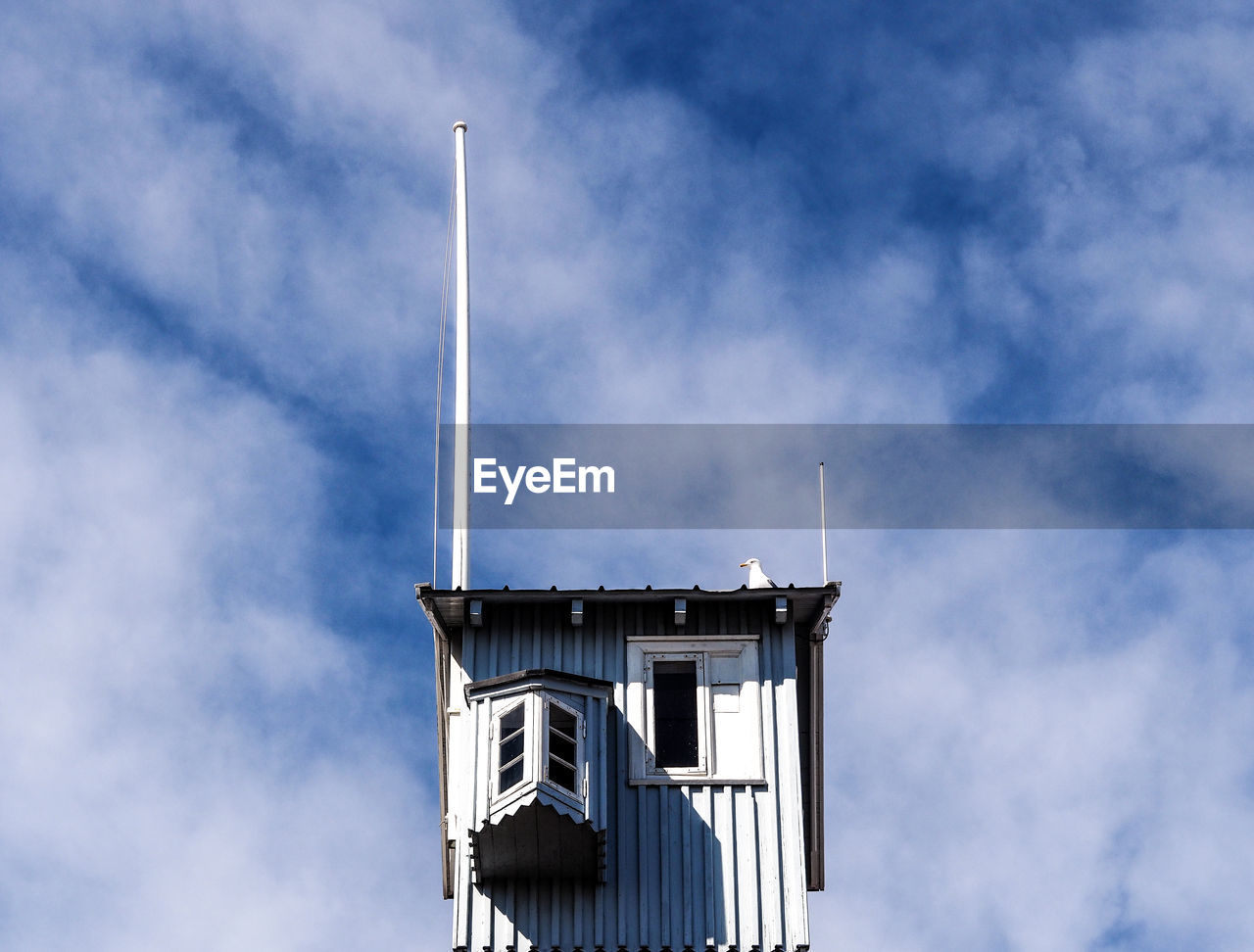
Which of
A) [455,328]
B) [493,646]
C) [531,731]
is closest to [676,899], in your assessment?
[531,731]

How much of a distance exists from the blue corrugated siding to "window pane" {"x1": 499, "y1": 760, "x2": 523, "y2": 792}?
0.97 feet

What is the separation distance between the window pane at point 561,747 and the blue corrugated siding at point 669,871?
278 mm

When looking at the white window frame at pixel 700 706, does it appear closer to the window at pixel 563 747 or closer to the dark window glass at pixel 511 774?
the window at pixel 563 747

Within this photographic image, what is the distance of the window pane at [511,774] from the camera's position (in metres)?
27.8

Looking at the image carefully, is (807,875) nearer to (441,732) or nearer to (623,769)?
(623,769)

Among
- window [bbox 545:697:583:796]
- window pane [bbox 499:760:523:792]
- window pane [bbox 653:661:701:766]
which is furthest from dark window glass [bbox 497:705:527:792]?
window pane [bbox 653:661:701:766]

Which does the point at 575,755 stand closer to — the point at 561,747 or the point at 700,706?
the point at 561,747

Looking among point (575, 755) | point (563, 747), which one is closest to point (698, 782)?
point (575, 755)

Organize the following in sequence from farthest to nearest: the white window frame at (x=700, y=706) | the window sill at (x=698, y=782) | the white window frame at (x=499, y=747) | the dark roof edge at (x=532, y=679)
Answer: the white window frame at (x=700, y=706)
the window sill at (x=698, y=782)
the dark roof edge at (x=532, y=679)
the white window frame at (x=499, y=747)

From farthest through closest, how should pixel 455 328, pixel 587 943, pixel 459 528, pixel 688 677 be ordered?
pixel 455 328, pixel 459 528, pixel 688 677, pixel 587 943

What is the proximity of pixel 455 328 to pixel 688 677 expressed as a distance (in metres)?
11.0

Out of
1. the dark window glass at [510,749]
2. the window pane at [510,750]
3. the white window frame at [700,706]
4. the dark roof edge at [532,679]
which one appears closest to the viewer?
the dark window glass at [510,749]

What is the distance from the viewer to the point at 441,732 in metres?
31.0

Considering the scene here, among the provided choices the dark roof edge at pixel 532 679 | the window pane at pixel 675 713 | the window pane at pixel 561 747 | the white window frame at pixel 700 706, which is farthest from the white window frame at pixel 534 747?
the window pane at pixel 675 713
